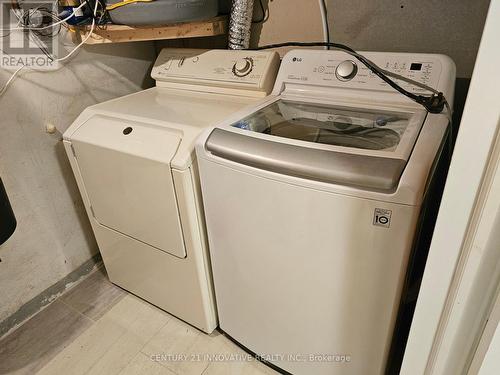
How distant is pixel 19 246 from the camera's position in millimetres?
1453

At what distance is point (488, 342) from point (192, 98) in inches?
49.7

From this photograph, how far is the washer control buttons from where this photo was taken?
1168 millimetres

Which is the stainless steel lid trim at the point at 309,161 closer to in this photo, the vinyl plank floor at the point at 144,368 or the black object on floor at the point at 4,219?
the black object on floor at the point at 4,219

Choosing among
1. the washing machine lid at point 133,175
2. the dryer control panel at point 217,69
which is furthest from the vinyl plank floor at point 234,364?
the dryer control panel at point 217,69

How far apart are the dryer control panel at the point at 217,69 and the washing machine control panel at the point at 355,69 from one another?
7 centimetres

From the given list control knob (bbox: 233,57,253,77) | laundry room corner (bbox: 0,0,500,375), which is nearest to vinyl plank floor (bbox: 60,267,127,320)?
laundry room corner (bbox: 0,0,500,375)

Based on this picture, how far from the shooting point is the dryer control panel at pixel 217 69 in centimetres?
134

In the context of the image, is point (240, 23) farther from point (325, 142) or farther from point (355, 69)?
point (325, 142)

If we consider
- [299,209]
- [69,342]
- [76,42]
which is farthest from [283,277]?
[76,42]

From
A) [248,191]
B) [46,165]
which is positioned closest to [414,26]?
[248,191]

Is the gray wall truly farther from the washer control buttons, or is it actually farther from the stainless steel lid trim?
the stainless steel lid trim

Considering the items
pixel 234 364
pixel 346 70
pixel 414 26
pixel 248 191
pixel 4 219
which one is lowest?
pixel 234 364

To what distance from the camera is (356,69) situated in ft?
3.83

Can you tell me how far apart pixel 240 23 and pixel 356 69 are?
0.56m
